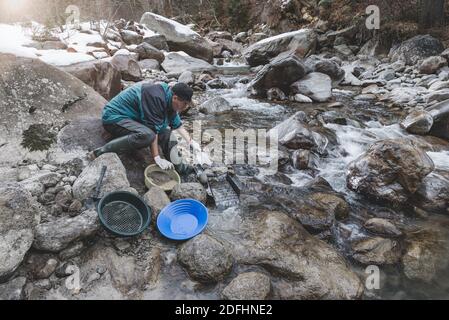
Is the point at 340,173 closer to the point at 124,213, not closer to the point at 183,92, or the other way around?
the point at 183,92

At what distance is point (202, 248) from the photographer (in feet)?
9.14

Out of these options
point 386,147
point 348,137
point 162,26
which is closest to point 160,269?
point 386,147

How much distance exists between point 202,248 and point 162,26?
13.6 meters

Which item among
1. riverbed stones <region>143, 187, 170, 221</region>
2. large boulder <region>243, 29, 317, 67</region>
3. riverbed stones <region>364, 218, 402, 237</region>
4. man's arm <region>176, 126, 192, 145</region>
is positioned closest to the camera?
riverbed stones <region>143, 187, 170, 221</region>

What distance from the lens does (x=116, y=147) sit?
375 cm

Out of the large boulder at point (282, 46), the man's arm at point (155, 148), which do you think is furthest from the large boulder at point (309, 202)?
the large boulder at point (282, 46)

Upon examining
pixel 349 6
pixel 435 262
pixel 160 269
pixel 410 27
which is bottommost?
pixel 435 262

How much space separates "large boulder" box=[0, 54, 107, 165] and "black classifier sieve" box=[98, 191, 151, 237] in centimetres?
123

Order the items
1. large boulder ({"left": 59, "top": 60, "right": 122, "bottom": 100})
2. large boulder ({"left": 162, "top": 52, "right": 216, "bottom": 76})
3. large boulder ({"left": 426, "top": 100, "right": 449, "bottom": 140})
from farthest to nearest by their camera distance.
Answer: large boulder ({"left": 162, "top": 52, "right": 216, "bottom": 76})
large boulder ({"left": 426, "top": 100, "right": 449, "bottom": 140})
large boulder ({"left": 59, "top": 60, "right": 122, "bottom": 100})

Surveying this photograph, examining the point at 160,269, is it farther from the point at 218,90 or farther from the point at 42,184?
the point at 218,90

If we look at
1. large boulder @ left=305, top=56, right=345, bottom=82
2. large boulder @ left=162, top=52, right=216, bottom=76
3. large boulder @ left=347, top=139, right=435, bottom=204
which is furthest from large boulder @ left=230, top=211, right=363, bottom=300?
large boulder @ left=162, top=52, right=216, bottom=76

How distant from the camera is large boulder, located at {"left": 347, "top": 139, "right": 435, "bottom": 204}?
383 cm

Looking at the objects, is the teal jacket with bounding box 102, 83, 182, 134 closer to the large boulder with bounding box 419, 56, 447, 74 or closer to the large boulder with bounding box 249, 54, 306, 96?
the large boulder with bounding box 249, 54, 306, 96

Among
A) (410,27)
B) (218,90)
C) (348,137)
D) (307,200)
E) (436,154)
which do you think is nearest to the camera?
(307,200)
